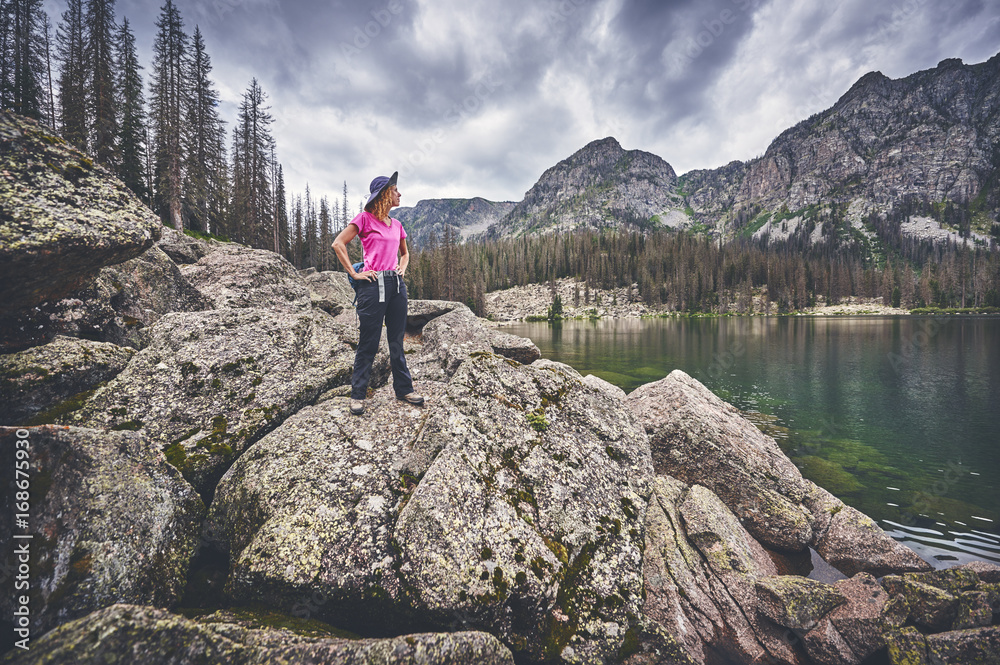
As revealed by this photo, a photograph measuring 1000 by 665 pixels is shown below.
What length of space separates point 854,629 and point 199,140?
64.0 meters

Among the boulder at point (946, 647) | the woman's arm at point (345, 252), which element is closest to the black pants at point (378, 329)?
the woman's arm at point (345, 252)

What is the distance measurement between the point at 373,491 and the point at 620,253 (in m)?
184

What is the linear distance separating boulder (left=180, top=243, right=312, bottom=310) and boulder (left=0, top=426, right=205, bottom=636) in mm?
9818

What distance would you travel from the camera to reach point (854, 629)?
610cm

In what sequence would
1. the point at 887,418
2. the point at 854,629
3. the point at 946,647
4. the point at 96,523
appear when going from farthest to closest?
1. the point at 887,418
2. the point at 854,629
3. the point at 946,647
4. the point at 96,523

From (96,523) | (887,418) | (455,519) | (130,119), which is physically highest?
(130,119)

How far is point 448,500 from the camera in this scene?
203 inches

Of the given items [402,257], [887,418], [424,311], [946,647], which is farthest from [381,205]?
[887,418]

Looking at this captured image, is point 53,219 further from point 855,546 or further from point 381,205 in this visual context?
point 855,546

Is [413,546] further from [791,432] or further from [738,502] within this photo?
[791,432]

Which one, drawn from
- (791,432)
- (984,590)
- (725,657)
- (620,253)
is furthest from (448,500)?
(620,253)

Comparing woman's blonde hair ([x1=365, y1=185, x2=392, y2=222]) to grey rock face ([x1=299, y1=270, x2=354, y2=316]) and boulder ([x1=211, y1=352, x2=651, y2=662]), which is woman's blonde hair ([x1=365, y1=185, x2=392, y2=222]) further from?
grey rock face ([x1=299, y1=270, x2=354, y2=316])

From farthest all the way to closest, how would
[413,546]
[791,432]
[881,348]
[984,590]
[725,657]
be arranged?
[881,348], [791,432], [984,590], [725,657], [413,546]

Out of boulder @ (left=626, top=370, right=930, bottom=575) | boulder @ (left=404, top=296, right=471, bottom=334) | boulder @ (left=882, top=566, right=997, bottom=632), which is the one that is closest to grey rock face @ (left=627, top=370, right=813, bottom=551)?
boulder @ (left=626, top=370, right=930, bottom=575)
